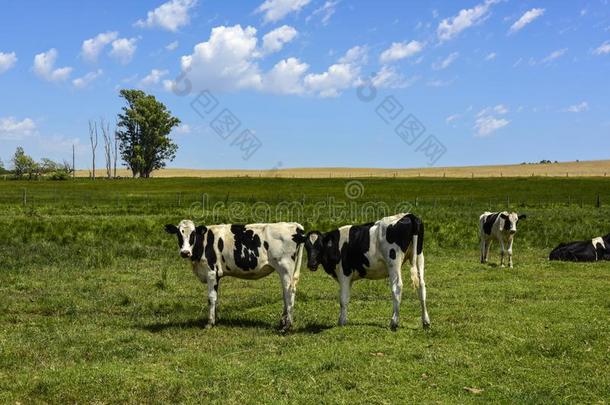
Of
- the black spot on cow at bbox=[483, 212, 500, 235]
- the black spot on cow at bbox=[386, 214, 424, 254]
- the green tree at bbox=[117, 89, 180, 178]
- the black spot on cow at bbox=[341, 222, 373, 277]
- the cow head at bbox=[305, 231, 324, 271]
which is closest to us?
the black spot on cow at bbox=[386, 214, 424, 254]

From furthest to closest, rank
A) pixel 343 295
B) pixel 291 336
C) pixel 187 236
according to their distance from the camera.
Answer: pixel 187 236
pixel 343 295
pixel 291 336

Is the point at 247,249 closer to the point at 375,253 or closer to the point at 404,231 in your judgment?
the point at 375,253

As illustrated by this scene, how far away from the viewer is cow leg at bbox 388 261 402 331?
1127cm

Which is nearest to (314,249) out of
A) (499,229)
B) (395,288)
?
(395,288)

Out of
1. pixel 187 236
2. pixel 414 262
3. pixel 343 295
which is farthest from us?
pixel 187 236

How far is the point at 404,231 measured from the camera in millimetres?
11555

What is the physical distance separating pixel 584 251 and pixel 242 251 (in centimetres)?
1540

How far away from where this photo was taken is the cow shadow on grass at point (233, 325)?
38.7ft

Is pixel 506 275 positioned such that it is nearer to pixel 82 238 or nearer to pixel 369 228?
pixel 369 228

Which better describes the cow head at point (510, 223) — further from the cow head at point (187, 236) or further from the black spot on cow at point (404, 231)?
the cow head at point (187, 236)

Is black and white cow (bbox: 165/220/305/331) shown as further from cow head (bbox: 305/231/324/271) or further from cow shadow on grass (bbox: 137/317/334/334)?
cow shadow on grass (bbox: 137/317/334/334)

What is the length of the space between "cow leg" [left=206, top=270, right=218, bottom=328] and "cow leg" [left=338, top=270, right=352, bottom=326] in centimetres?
257

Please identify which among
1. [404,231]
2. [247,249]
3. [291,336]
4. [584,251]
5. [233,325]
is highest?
[404,231]

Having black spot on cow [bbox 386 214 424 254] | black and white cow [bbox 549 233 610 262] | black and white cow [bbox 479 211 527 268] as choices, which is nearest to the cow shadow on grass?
black spot on cow [bbox 386 214 424 254]
